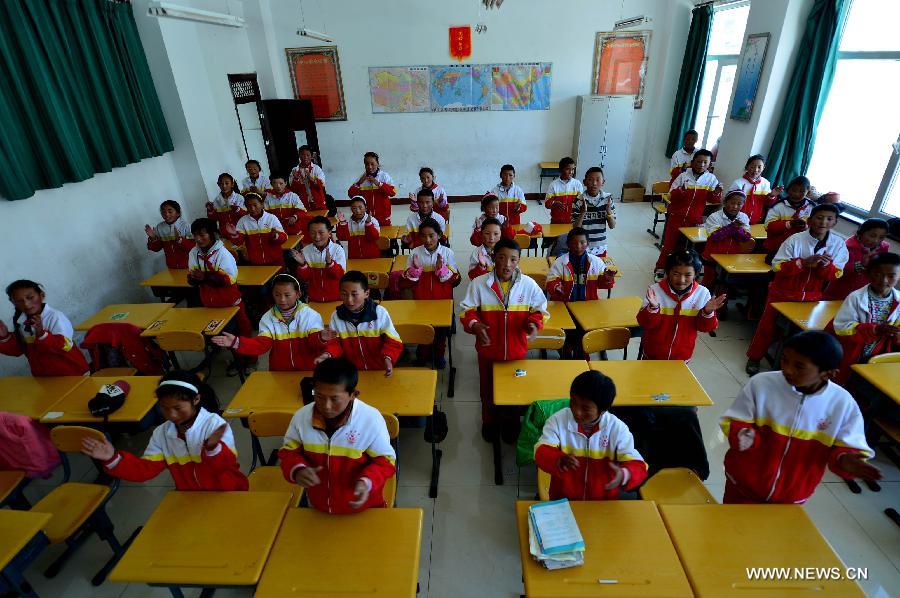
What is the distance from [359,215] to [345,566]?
12.7ft

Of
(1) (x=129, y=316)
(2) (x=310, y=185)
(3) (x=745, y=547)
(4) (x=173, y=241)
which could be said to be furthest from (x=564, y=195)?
(1) (x=129, y=316)

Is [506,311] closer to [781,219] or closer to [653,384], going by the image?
[653,384]

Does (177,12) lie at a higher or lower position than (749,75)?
higher

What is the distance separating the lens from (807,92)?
5.29 m

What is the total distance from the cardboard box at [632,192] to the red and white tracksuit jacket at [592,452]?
26.5 feet

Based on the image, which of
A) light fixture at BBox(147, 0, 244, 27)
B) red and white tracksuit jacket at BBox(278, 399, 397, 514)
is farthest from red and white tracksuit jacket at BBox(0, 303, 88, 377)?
light fixture at BBox(147, 0, 244, 27)

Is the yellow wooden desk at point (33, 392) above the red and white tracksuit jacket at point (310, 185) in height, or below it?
below

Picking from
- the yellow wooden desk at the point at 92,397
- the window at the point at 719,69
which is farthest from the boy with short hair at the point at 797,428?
the window at the point at 719,69

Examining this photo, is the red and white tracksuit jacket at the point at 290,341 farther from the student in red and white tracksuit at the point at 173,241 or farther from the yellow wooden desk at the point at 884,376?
the yellow wooden desk at the point at 884,376

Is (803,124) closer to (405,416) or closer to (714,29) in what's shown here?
(714,29)

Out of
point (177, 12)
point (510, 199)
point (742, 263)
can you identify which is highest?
point (177, 12)

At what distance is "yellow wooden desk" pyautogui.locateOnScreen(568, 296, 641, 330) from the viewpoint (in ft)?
11.6

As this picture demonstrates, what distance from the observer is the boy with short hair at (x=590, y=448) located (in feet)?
6.18

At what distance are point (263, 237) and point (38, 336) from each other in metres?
2.46
